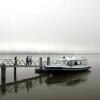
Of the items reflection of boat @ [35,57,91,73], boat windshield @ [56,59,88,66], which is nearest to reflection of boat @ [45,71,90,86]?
reflection of boat @ [35,57,91,73]

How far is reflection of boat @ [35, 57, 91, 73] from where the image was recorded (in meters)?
39.8

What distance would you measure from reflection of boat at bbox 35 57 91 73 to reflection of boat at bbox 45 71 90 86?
45.8 inches

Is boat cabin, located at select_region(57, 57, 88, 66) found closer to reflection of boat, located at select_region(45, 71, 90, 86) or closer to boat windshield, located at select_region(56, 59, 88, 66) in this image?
boat windshield, located at select_region(56, 59, 88, 66)

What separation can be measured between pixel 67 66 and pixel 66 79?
4540 millimetres

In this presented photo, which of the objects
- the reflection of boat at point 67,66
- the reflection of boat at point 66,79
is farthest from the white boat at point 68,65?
the reflection of boat at point 66,79

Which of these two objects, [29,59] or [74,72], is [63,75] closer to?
[74,72]

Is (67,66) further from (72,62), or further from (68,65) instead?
(72,62)

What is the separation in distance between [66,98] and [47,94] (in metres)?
2.96

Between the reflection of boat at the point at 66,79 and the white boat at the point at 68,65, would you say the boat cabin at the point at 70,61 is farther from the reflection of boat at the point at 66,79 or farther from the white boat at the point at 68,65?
→ the reflection of boat at the point at 66,79

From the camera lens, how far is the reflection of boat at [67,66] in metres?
39.8

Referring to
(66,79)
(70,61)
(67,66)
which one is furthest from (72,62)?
(66,79)

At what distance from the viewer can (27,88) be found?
1179 inches

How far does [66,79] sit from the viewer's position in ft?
123

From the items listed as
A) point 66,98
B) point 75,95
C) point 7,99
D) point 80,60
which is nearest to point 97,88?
point 75,95
